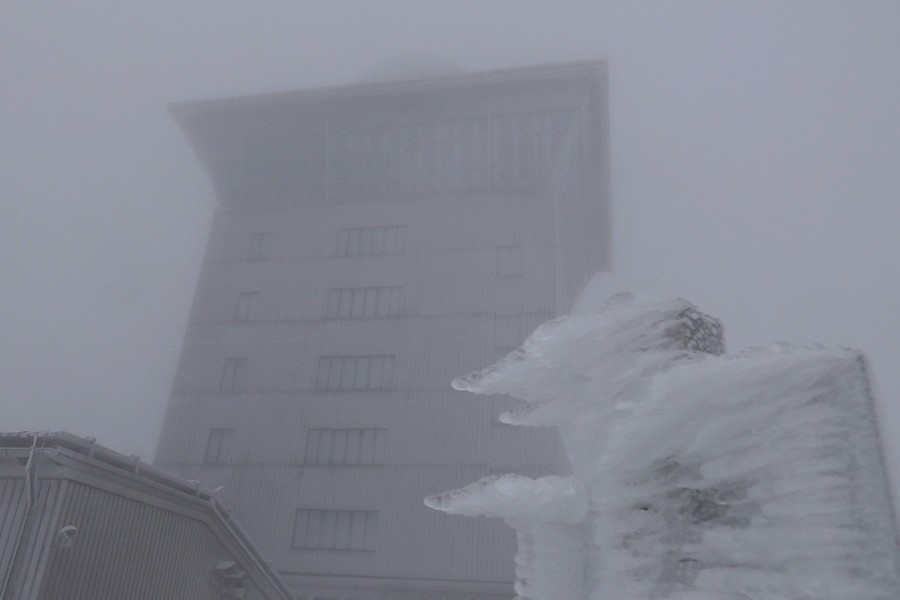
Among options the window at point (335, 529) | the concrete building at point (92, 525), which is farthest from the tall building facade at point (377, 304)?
the concrete building at point (92, 525)

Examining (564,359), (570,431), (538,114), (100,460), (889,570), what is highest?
(538,114)

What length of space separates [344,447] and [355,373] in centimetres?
417

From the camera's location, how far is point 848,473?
2.18 m

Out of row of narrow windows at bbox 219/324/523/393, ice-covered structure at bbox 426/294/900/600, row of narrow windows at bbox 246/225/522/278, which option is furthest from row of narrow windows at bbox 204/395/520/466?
ice-covered structure at bbox 426/294/900/600

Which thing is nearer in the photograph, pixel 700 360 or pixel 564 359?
pixel 700 360

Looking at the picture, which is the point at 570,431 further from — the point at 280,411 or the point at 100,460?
the point at 280,411

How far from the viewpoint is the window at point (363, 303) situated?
128 feet

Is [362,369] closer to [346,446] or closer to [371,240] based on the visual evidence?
[346,446]

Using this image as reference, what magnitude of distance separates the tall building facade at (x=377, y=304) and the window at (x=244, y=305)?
0.10 m

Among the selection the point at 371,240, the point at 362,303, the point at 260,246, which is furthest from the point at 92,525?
the point at 260,246

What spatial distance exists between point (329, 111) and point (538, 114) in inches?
558

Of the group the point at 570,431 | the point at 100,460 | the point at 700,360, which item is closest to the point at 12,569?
the point at 100,460

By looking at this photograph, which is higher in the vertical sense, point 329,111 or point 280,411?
point 329,111

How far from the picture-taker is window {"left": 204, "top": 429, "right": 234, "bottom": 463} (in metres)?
36.8
